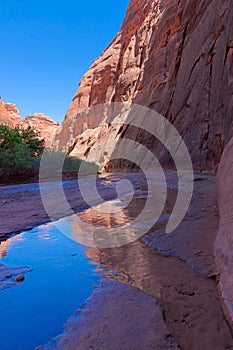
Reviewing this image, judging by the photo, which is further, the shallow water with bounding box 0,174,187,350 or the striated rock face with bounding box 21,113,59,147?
the striated rock face with bounding box 21,113,59,147

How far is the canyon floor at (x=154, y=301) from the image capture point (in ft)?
4.05

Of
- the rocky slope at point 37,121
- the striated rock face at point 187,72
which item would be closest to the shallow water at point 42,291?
the striated rock face at point 187,72

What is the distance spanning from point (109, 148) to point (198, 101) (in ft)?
67.6

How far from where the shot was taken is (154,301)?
62.6 inches

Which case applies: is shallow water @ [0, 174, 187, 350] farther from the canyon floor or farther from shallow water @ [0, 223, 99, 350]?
the canyon floor

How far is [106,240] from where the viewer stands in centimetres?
308

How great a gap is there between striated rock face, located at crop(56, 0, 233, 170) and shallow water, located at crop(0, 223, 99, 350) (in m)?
4.67

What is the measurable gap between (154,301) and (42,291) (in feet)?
2.77

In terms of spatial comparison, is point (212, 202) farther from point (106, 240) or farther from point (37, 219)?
point (37, 219)

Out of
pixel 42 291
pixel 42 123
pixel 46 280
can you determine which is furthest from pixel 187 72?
pixel 42 123

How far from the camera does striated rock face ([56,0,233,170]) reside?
9.34m

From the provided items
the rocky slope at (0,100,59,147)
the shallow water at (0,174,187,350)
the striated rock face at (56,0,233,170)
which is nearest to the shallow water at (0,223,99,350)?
the shallow water at (0,174,187,350)

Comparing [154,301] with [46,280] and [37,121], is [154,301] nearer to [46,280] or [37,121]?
Answer: [46,280]

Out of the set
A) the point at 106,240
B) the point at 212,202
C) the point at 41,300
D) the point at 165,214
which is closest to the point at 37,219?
the point at 106,240
